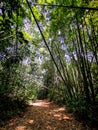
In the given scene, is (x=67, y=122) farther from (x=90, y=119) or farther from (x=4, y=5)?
(x=4, y=5)

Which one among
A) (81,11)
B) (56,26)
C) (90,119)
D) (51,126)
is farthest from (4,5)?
(90,119)

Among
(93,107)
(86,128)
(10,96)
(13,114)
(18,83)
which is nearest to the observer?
(86,128)

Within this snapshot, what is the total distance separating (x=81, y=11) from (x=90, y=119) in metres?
3.28

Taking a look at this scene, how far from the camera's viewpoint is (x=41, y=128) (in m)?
4.70

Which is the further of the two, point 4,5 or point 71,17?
point 71,17

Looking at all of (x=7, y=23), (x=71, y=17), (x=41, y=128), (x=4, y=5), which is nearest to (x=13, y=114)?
(x=41, y=128)

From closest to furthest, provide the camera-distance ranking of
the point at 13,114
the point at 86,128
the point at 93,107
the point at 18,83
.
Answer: the point at 86,128 < the point at 93,107 < the point at 13,114 < the point at 18,83

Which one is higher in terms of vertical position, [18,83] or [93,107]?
[18,83]

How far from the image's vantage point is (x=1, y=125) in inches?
192

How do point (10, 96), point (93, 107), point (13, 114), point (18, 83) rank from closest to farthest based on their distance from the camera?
point (93, 107) < point (13, 114) < point (10, 96) < point (18, 83)

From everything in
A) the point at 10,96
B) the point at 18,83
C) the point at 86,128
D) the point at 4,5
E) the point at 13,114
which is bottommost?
the point at 86,128

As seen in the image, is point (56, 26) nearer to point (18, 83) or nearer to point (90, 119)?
point (18, 83)

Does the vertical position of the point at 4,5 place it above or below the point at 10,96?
above

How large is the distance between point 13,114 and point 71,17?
4042 millimetres
